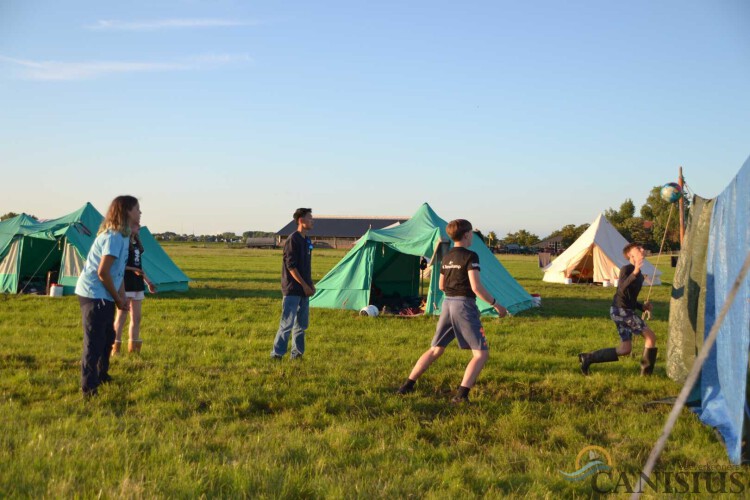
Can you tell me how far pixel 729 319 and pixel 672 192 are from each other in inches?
103

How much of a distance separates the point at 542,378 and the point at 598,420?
1.76 meters

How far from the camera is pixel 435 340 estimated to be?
6195 millimetres

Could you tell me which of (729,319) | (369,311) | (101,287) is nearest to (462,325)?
(729,319)

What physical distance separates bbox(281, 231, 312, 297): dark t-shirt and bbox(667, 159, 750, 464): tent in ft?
14.0

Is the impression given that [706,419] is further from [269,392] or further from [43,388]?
[43,388]

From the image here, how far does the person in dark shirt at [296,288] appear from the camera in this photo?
7672 millimetres

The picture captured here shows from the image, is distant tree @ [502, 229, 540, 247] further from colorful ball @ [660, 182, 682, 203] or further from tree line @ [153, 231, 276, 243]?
colorful ball @ [660, 182, 682, 203]

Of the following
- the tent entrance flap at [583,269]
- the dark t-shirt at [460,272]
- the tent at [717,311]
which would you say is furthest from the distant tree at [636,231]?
the dark t-shirt at [460,272]

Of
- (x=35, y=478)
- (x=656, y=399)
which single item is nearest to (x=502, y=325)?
(x=656, y=399)

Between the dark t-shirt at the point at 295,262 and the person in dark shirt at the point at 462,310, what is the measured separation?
6.97 feet

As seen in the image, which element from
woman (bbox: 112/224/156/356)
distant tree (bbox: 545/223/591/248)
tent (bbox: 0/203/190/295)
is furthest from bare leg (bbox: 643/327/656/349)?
distant tree (bbox: 545/223/591/248)

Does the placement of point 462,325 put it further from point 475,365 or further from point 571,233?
point 571,233

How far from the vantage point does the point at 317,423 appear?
207 inches
